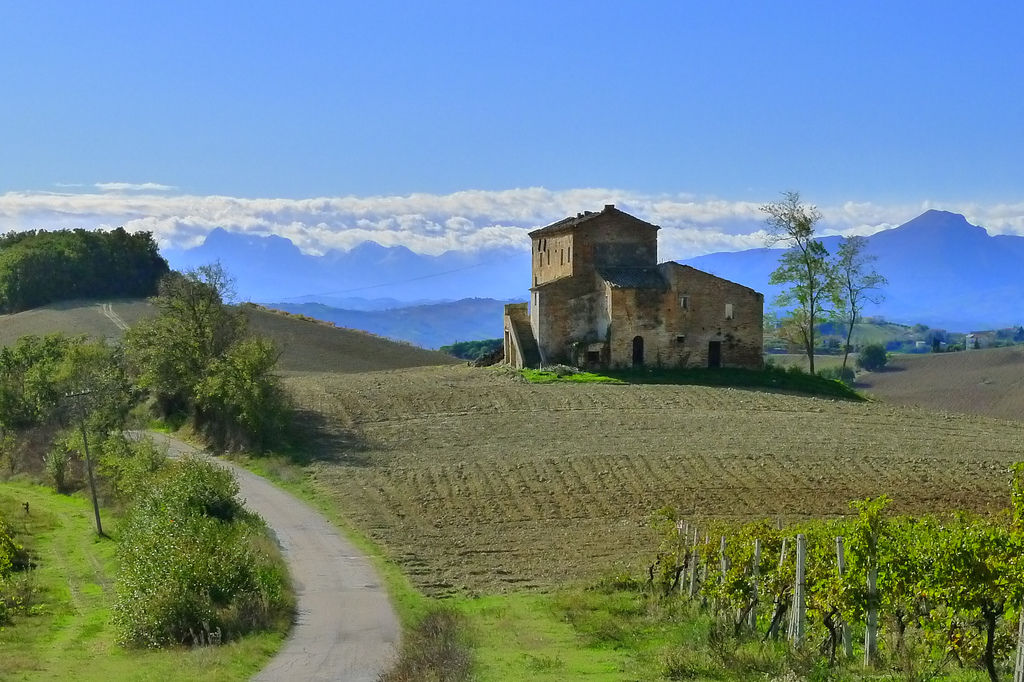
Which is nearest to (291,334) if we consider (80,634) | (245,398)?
(245,398)

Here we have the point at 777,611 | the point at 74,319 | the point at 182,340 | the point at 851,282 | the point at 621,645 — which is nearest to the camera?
the point at 777,611

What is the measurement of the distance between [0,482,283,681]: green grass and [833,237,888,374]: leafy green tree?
4759 cm

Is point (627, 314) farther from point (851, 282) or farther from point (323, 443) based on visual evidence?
point (323, 443)

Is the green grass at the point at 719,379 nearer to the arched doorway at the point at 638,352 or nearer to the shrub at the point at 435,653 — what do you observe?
the arched doorway at the point at 638,352

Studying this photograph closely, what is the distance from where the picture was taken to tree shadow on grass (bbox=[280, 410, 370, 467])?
146ft

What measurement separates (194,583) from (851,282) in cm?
5645

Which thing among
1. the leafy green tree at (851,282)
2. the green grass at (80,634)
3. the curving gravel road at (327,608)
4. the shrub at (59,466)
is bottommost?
the green grass at (80,634)

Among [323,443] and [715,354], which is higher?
[715,354]

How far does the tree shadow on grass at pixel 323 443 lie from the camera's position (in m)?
44.6

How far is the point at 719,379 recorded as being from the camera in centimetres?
6366

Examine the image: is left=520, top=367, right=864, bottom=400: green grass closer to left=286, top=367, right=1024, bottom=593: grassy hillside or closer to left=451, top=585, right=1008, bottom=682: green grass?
left=286, top=367, right=1024, bottom=593: grassy hillside

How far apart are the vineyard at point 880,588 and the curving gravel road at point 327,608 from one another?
636 centimetres

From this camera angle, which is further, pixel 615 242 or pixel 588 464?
pixel 615 242

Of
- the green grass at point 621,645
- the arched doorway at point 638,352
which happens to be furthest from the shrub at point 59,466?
the arched doorway at point 638,352
